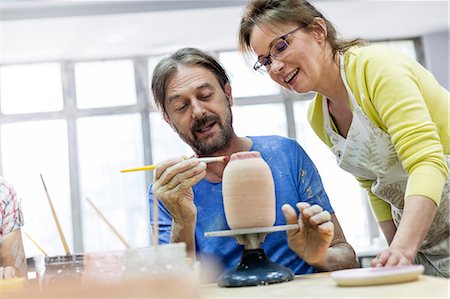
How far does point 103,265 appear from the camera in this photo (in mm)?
1259

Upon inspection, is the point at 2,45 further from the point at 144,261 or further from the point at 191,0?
the point at 144,261

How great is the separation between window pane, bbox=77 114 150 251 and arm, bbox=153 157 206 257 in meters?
5.90

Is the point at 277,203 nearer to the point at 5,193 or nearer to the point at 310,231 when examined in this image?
the point at 310,231

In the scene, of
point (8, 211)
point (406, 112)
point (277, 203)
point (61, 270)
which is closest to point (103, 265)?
point (61, 270)

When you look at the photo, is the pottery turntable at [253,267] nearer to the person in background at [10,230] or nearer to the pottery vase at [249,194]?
the pottery vase at [249,194]

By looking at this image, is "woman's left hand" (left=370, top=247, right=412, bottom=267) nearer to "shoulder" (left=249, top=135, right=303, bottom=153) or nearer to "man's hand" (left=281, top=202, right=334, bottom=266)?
"man's hand" (left=281, top=202, right=334, bottom=266)

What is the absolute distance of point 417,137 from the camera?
1.55 metres

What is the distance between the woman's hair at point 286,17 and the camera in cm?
189

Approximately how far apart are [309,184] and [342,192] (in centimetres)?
589

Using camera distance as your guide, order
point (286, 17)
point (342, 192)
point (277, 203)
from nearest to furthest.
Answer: point (286, 17) → point (277, 203) → point (342, 192)

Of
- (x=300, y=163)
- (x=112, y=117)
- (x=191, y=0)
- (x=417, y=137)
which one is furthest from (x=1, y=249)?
(x=112, y=117)

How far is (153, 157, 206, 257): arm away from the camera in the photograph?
5.31 feet

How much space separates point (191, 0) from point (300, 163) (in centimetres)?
466

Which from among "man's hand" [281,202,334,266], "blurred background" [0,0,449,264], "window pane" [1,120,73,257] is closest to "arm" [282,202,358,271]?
"man's hand" [281,202,334,266]
